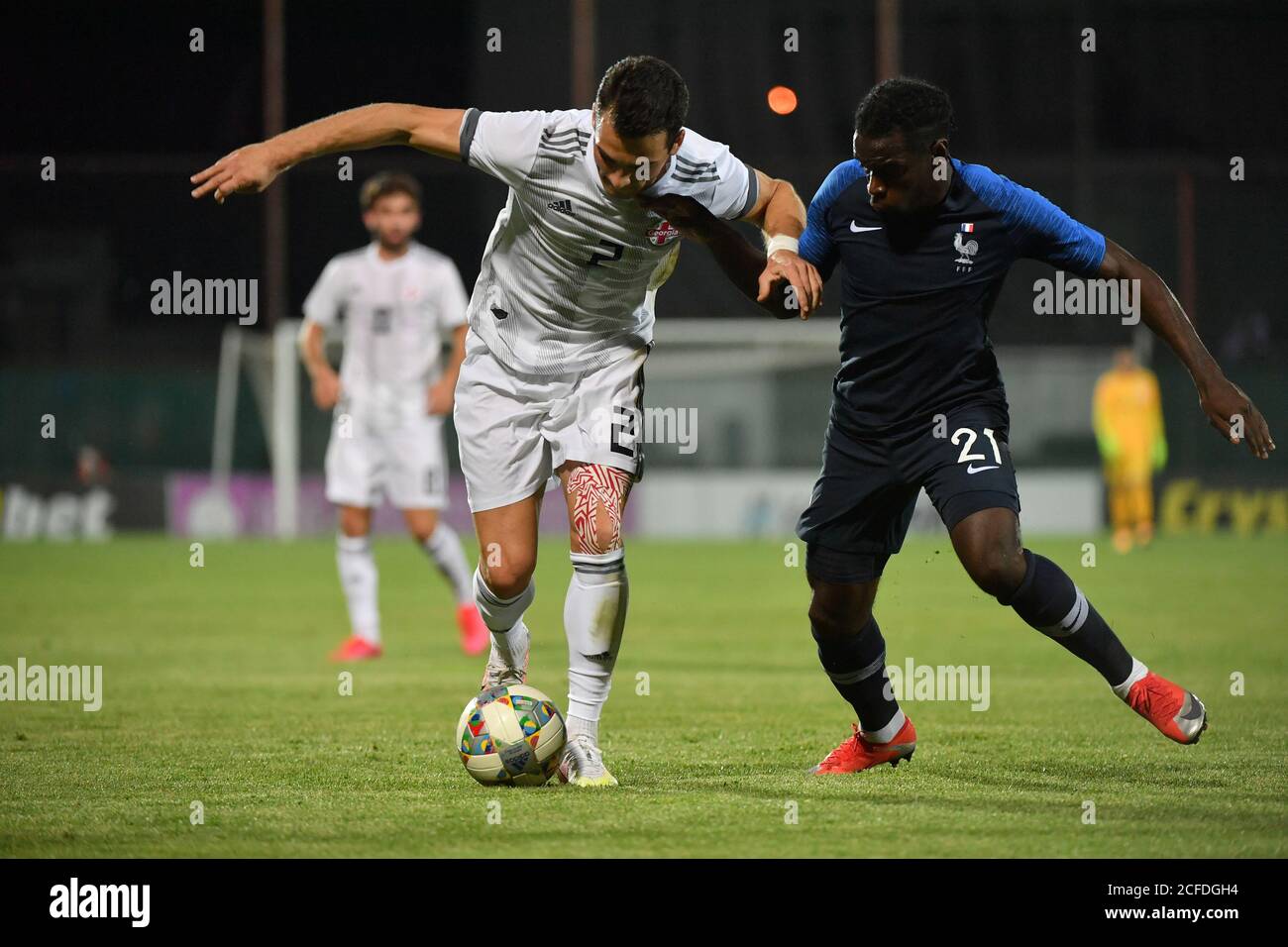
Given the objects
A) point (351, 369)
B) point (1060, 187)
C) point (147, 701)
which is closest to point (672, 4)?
point (1060, 187)

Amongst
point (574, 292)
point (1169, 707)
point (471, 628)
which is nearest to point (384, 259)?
point (471, 628)

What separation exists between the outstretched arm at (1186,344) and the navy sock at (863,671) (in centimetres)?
129

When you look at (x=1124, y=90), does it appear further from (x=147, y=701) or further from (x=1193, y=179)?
(x=147, y=701)

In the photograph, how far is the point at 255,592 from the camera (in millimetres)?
14625

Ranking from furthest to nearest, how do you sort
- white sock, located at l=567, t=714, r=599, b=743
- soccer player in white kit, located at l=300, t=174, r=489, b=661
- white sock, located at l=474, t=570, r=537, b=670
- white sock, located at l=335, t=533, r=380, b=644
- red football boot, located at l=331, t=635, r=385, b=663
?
soccer player in white kit, located at l=300, t=174, r=489, b=661, white sock, located at l=335, t=533, r=380, b=644, red football boot, located at l=331, t=635, r=385, b=663, white sock, located at l=474, t=570, r=537, b=670, white sock, located at l=567, t=714, r=599, b=743

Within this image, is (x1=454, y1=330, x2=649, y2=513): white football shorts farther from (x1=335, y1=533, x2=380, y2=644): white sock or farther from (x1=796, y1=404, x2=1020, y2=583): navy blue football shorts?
(x1=335, y1=533, x2=380, y2=644): white sock

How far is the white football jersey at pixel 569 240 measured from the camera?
5.57m

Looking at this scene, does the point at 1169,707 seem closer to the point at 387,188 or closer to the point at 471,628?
the point at 471,628

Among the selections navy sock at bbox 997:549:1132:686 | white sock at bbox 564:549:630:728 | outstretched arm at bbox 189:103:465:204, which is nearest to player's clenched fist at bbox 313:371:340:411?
outstretched arm at bbox 189:103:465:204

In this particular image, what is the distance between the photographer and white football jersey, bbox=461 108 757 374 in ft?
18.3

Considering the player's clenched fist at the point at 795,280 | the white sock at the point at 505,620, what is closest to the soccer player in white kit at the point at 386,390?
the white sock at the point at 505,620

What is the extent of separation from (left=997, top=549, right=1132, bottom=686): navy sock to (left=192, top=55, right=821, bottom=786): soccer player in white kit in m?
1.13

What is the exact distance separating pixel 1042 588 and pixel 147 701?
4358 mm

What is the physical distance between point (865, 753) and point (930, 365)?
1322mm
